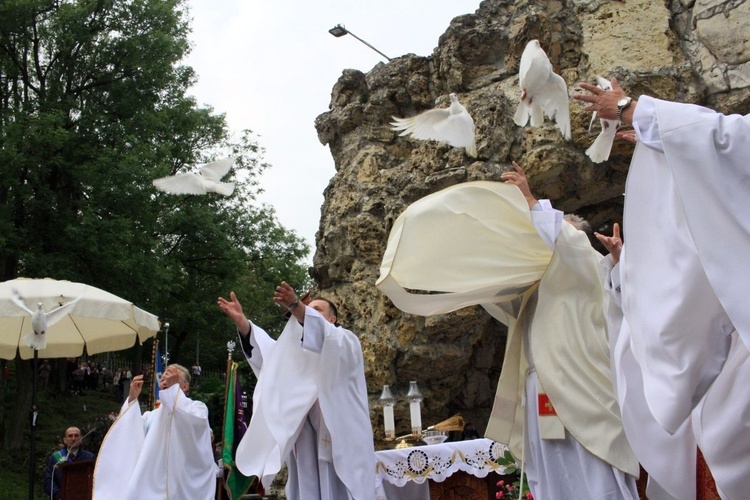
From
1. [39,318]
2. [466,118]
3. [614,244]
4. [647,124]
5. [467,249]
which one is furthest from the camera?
[39,318]

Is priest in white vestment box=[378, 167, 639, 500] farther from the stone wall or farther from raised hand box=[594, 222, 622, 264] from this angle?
the stone wall

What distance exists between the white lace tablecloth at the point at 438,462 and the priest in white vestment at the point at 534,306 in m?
1.54

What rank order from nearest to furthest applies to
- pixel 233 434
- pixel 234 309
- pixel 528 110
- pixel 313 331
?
pixel 313 331 → pixel 234 309 → pixel 528 110 → pixel 233 434

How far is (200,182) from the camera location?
7.33 metres

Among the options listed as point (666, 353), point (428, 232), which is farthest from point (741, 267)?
point (428, 232)

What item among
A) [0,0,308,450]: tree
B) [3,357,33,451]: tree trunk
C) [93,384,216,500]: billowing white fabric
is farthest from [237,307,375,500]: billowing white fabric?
[3,357,33,451]: tree trunk

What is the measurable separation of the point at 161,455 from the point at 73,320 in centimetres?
305

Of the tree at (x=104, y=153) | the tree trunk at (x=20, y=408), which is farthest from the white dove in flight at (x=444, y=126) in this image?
the tree trunk at (x=20, y=408)

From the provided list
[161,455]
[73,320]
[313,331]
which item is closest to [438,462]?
[313,331]

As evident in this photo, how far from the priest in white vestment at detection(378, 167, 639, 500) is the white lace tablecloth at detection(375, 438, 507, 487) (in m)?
1.54

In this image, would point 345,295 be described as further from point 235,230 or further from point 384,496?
point 235,230

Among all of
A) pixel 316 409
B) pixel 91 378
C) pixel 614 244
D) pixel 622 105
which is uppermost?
pixel 622 105

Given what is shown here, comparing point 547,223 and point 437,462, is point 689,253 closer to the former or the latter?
point 547,223

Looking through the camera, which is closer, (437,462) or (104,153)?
(437,462)
